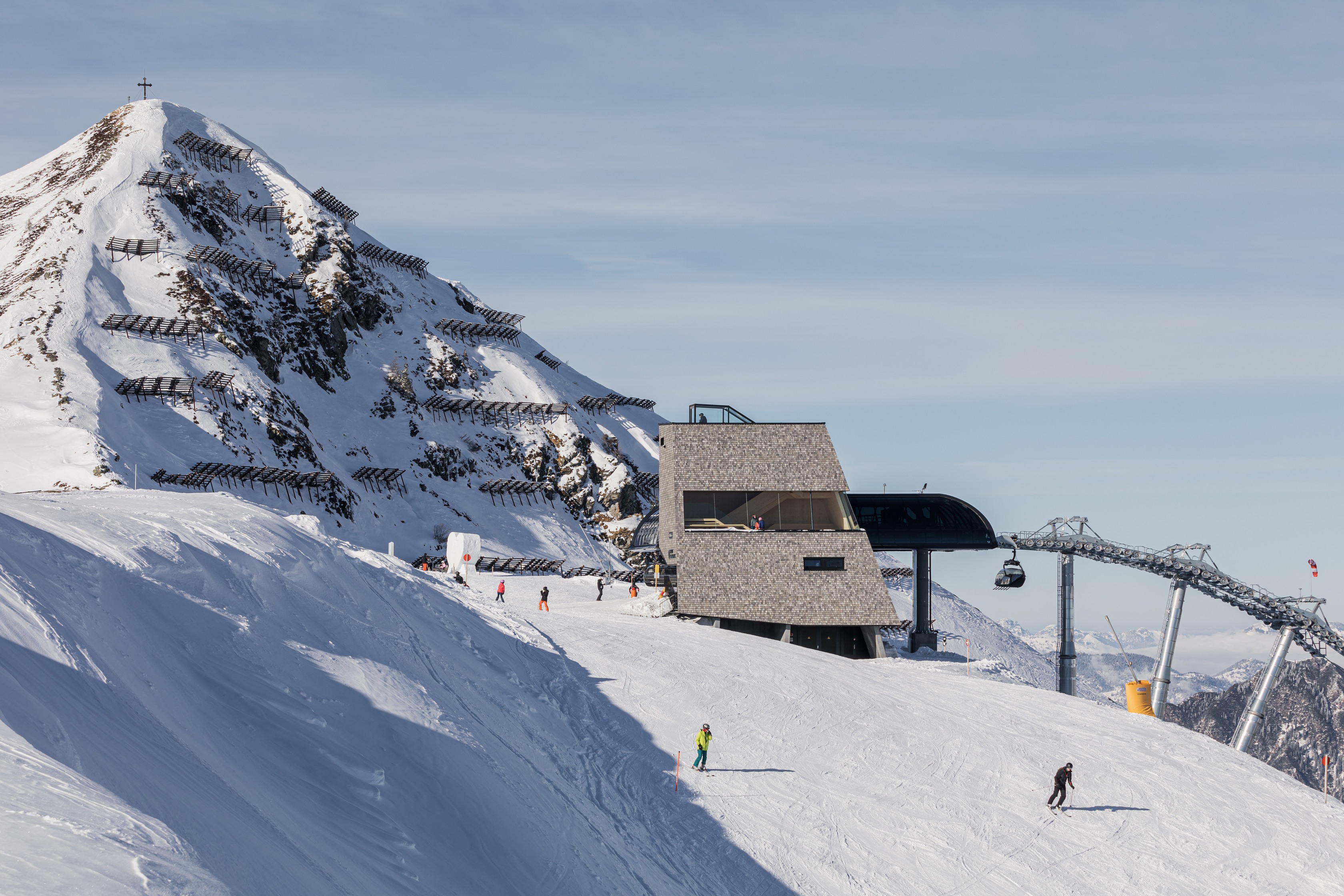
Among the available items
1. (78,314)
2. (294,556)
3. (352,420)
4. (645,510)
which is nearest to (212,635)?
(294,556)

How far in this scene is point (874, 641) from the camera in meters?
49.7

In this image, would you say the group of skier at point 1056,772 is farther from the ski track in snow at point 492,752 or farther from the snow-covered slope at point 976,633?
the snow-covered slope at point 976,633

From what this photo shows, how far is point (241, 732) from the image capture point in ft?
65.6

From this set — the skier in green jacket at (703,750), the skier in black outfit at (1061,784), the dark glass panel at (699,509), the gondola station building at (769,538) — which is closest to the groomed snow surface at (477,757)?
the skier in black outfit at (1061,784)

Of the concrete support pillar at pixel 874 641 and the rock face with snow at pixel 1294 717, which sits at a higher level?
the concrete support pillar at pixel 874 641

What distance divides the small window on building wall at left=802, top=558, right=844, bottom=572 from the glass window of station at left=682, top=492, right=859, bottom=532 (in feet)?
9.63

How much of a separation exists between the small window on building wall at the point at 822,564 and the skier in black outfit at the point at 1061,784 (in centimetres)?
2099

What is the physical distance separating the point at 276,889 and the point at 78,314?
222ft

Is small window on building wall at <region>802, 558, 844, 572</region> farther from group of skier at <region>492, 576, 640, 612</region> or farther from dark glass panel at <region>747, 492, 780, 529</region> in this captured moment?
group of skier at <region>492, 576, 640, 612</region>

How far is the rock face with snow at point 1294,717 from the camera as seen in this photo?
174625 mm

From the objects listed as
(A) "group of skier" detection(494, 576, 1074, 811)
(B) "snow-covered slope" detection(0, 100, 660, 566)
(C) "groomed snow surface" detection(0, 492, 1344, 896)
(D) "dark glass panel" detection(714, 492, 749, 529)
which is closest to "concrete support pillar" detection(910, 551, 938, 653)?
(D) "dark glass panel" detection(714, 492, 749, 529)

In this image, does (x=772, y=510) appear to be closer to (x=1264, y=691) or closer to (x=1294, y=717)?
(x=1264, y=691)

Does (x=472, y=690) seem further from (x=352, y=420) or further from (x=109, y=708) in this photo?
(x=352, y=420)

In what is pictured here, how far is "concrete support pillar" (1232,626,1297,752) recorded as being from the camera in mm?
54844
